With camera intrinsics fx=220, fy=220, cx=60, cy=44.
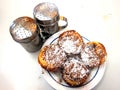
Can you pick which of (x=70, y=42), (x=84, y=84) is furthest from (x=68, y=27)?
(x=84, y=84)

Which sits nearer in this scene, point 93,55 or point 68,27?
point 93,55

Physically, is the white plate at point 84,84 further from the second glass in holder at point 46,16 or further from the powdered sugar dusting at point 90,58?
the second glass in holder at point 46,16

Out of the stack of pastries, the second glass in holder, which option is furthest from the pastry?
the second glass in holder

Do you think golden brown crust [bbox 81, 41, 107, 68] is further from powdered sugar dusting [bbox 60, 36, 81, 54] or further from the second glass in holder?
the second glass in holder

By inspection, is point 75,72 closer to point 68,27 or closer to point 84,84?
point 84,84

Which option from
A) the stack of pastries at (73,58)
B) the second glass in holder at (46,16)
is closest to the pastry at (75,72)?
the stack of pastries at (73,58)

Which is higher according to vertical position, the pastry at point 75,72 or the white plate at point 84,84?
the pastry at point 75,72
